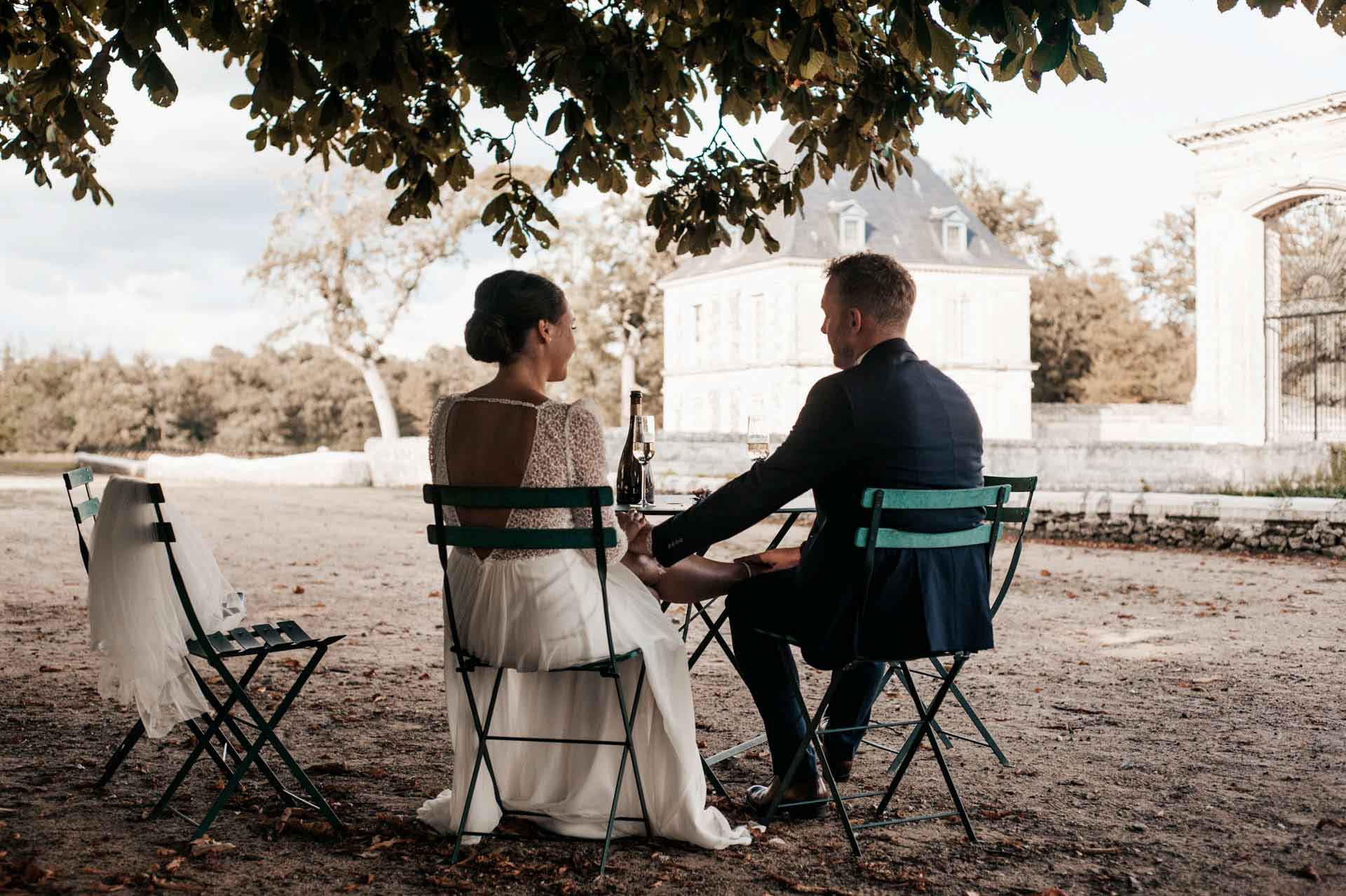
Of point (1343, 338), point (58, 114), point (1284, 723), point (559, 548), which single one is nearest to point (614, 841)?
point (559, 548)

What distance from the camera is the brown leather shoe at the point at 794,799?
169 inches

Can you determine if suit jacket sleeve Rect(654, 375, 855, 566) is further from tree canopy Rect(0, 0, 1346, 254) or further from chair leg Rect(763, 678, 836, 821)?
tree canopy Rect(0, 0, 1346, 254)

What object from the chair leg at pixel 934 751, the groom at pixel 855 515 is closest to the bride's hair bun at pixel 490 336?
the groom at pixel 855 515

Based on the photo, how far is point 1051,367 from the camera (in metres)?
53.6

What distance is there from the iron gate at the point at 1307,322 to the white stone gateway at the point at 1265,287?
0.02m

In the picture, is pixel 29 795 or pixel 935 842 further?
pixel 29 795

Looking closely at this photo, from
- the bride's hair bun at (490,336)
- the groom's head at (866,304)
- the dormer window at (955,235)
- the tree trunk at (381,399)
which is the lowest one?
the bride's hair bun at (490,336)

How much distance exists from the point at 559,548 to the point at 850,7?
3835 millimetres

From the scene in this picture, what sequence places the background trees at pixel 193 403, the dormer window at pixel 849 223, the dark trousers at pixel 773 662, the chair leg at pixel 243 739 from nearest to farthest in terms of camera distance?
the chair leg at pixel 243 739 < the dark trousers at pixel 773 662 < the dormer window at pixel 849 223 < the background trees at pixel 193 403

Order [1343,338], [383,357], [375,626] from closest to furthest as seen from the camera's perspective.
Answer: [375,626] < [1343,338] < [383,357]

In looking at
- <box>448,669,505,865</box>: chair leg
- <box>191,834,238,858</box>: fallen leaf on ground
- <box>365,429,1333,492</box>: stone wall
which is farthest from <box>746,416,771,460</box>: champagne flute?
<box>365,429,1333,492</box>: stone wall

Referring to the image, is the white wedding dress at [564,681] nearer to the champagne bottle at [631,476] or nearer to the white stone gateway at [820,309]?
the champagne bottle at [631,476]

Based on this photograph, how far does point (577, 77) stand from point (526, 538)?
2460 millimetres

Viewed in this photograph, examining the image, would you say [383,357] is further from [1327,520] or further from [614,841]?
[614,841]
